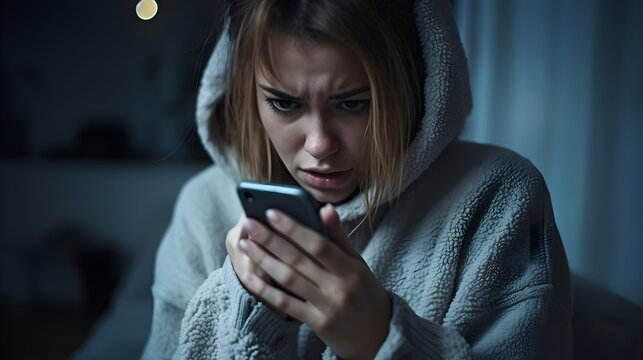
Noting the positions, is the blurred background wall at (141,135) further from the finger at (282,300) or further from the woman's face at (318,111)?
the finger at (282,300)

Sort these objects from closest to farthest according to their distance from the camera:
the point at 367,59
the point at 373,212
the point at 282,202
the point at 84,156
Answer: the point at 282,202
the point at 367,59
the point at 373,212
the point at 84,156

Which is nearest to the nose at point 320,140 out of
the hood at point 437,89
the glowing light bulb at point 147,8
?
the hood at point 437,89

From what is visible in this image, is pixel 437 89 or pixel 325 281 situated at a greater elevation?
pixel 437 89

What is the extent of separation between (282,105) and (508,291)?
289 millimetres

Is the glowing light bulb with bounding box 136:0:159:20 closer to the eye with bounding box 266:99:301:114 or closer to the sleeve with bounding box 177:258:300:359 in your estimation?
the eye with bounding box 266:99:301:114

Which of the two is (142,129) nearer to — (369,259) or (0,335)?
(0,335)

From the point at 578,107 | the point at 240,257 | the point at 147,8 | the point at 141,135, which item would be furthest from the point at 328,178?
the point at 141,135

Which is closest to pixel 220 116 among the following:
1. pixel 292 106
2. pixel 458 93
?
pixel 292 106

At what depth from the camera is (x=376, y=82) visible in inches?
22.0

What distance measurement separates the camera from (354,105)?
22.7 inches

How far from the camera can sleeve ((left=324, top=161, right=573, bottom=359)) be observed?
0.55 meters

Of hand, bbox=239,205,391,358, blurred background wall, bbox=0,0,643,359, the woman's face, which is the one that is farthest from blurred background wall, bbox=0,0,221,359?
hand, bbox=239,205,391,358

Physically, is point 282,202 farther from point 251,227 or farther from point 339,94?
point 339,94

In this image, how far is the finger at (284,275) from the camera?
18.6 inches
